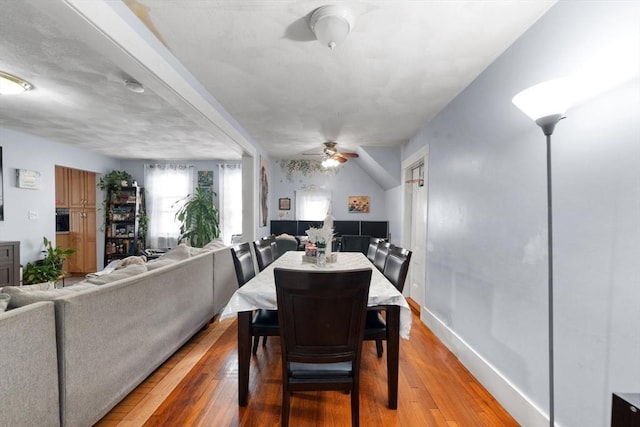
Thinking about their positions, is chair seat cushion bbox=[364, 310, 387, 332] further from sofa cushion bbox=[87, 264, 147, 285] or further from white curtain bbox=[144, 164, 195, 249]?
white curtain bbox=[144, 164, 195, 249]

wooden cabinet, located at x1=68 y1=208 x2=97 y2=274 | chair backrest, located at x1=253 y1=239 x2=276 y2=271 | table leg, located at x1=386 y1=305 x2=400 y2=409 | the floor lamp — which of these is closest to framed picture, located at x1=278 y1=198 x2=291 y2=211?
chair backrest, located at x1=253 y1=239 x2=276 y2=271

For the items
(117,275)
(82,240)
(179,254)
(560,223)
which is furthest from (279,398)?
(82,240)

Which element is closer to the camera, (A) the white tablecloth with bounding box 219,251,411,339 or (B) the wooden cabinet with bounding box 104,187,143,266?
(A) the white tablecloth with bounding box 219,251,411,339

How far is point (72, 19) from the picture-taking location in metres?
1.21

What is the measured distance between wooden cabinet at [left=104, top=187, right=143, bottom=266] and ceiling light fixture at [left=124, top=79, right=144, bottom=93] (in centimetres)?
383

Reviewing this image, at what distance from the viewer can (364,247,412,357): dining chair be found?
5.69ft

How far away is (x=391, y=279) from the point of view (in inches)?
84.7

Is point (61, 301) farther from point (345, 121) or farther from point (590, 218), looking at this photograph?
point (345, 121)

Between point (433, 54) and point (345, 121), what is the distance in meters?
1.50

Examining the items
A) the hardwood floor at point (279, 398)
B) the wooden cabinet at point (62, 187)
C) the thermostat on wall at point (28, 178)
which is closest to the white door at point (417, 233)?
the hardwood floor at point (279, 398)

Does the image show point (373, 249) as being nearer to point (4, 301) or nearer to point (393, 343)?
point (393, 343)

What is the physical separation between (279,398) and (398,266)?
1.20 meters

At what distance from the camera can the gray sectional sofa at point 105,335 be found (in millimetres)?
1251

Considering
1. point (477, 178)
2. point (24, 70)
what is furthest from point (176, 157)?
point (477, 178)
